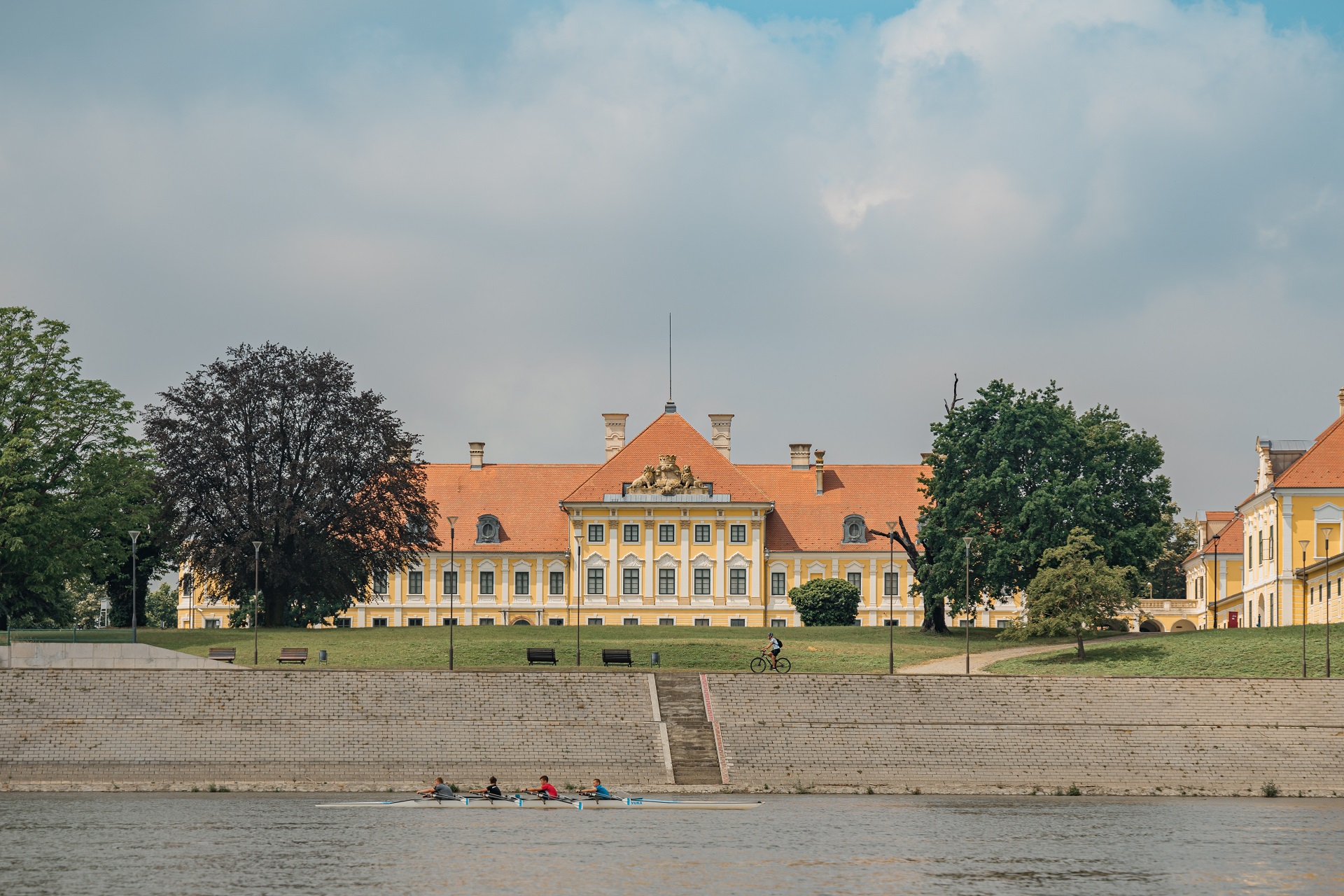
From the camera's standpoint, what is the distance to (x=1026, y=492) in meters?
74.8

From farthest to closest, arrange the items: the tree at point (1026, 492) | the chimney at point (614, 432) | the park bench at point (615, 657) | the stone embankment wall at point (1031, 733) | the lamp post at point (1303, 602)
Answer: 1. the chimney at point (614, 432)
2. the tree at point (1026, 492)
3. the park bench at point (615, 657)
4. the lamp post at point (1303, 602)
5. the stone embankment wall at point (1031, 733)

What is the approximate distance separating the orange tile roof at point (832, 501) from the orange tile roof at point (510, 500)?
39.6 feet

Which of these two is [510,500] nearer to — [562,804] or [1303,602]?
[1303,602]

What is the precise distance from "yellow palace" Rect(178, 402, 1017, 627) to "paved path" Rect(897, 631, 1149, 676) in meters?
27.2

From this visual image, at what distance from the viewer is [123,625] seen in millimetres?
88688

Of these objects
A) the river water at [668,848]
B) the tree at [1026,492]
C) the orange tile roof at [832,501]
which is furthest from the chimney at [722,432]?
the river water at [668,848]

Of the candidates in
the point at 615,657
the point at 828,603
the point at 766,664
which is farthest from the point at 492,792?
the point at 828,603

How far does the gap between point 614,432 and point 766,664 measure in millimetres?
46362

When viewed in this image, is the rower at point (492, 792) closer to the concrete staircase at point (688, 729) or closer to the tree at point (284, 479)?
the concrete staircase at point (688, 729)

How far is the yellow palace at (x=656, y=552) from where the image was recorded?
97.3m

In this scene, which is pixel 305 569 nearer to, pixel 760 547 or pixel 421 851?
pixel 760 547

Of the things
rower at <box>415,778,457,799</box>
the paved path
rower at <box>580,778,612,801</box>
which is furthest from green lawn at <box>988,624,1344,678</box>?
rower at <box>415,778,457,799</box>

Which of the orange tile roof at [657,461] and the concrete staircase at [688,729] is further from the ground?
the orange tile roof at [657,461]

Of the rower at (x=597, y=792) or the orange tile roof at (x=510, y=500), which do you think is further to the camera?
the orange tile roof at (x=510, y=500)
